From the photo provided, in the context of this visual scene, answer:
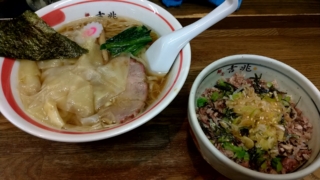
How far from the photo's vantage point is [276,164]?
0.89 metres

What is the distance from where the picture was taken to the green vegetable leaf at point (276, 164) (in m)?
0.88

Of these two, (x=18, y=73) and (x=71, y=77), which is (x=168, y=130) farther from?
(x=18, y=73)

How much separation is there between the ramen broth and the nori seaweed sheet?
A: 0.03m

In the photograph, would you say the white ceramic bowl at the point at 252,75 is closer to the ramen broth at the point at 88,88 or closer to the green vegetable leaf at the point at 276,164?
the green vegetable leaf at the point at 276,164

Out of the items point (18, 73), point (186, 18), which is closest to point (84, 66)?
point (18, 73)

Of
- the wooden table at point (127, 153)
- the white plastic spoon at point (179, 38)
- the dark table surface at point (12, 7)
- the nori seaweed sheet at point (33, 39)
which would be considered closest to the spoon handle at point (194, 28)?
the white plastic spoon at point (179, 38)

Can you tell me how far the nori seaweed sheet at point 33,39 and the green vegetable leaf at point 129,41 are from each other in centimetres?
16

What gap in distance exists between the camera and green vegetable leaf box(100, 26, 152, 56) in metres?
1.19

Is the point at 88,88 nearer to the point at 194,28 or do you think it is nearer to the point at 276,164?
the point at 194,28

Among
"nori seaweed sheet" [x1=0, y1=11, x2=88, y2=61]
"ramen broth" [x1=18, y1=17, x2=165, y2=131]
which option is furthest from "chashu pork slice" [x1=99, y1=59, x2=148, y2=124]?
"nori seaweed sheet" [x1=0, y1=11, x2=88, y2=61]

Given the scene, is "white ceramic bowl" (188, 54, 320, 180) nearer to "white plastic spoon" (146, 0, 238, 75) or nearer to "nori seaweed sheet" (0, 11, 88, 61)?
"white plastic spoon" (146, 0, 238, 75)

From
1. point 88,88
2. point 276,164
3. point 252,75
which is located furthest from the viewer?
point 252,75

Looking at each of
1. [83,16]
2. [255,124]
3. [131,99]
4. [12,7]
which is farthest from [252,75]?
[12,7]

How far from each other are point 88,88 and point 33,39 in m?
0.30
